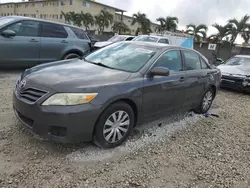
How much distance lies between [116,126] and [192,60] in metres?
2.36

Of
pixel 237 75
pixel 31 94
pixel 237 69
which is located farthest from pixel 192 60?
pixel 237 69

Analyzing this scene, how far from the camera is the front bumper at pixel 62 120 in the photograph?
275cm

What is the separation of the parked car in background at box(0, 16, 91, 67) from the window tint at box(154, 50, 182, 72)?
434cm

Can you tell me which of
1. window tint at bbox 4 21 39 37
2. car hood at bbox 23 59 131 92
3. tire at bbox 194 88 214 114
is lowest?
tire at bbox 194 88 214 114

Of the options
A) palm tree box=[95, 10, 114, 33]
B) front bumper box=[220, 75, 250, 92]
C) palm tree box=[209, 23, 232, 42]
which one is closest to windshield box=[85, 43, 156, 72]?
front bumper box=[220, 75, 250, 92]

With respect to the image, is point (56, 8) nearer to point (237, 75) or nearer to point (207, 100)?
point (237, 75)

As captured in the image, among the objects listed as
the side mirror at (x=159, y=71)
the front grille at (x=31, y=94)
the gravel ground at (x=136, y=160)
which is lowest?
the gravel ground at (x=136, y=160)

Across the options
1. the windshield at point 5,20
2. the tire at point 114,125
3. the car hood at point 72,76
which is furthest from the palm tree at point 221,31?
the tire at point 114,125

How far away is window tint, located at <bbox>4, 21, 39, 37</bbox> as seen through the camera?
6508 millimetres

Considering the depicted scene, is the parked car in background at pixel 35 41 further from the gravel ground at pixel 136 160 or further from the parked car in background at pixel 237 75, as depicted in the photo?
the parked car in background at pixel 237 75

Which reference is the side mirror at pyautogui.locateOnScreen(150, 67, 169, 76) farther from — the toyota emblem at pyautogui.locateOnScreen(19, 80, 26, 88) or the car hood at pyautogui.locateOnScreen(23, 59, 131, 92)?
the toyota emblem at pyautogui.locateOnScreen(19, 80, 26, 88)

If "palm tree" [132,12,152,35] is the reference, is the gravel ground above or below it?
below

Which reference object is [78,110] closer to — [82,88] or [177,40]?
[82,88]

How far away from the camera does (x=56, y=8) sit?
47.4 metres
